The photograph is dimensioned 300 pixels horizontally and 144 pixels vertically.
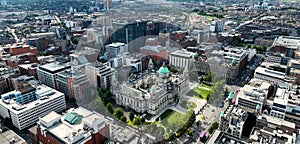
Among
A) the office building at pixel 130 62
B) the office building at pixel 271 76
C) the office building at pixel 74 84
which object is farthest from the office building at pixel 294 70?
the office building at pixel 74 84

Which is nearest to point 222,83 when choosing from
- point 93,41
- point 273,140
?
point 273,140

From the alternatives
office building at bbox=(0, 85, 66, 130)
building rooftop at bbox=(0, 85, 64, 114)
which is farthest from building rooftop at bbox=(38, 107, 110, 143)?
building rooftop at bbox=(0, 85, 64, 114)

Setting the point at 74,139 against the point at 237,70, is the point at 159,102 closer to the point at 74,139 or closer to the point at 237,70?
the point at 74,139

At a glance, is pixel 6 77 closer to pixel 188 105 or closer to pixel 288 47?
pixel 188 105

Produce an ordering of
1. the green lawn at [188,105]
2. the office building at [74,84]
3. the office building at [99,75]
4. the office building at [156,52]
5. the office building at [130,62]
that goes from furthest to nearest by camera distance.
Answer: the office building at [156,52] < the office building at [130,62] < the office building at [99,75] < the office building at [74,84] < the green lawn at [188,105]

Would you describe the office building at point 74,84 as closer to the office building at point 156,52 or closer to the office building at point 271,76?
the office building at point 156,52

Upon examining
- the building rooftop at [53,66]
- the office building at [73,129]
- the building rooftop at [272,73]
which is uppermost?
the building rooftop at [53,66]
